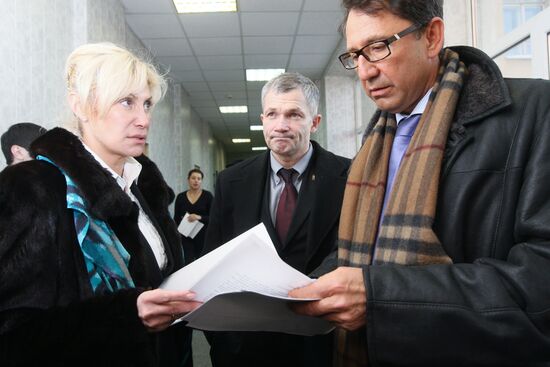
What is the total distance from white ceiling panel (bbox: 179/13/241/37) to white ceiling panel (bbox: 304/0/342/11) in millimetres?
884

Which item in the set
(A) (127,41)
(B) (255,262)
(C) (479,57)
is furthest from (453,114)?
(A) (127,41)

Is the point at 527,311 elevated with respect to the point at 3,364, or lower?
elevated

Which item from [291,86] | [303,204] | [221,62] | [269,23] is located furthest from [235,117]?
[303,204]

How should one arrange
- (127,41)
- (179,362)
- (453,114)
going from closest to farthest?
(453,114), (179,362), (127,41)

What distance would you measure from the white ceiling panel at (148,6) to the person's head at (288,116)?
3595 mm

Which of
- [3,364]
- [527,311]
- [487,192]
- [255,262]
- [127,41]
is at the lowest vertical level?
[3,364]

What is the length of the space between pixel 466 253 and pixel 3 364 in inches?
44.3

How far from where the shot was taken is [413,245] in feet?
3.26

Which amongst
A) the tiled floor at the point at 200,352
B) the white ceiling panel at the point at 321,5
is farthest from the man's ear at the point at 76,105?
the white ceiling panel at the point at 321,5

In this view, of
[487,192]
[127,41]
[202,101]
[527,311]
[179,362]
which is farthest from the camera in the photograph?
[202,101]

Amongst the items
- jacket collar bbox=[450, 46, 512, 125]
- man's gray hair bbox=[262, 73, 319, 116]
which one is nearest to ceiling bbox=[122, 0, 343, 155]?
man's gray hair bbox=[262, 73, 319, 116]

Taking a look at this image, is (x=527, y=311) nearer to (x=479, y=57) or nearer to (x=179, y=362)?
(x=479, y=57)

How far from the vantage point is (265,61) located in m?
7.08

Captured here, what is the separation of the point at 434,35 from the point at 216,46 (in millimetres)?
5551
